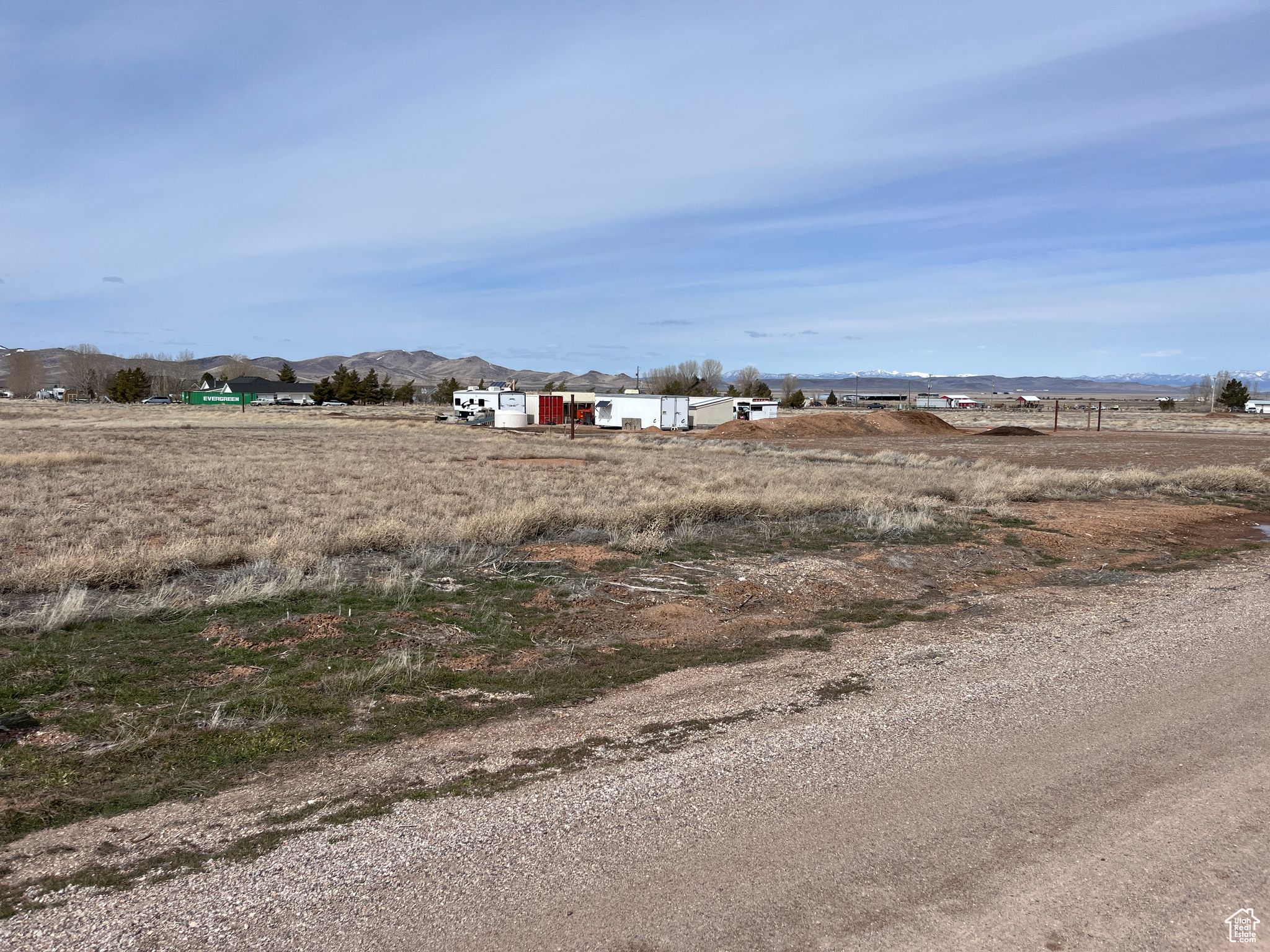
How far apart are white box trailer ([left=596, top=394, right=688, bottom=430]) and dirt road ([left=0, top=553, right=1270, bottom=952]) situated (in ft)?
199

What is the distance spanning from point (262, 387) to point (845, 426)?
116m

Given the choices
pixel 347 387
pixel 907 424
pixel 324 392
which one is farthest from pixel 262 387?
pixel 907 424

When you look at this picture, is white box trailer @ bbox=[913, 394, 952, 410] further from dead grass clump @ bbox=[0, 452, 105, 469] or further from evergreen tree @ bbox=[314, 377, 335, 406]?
dead grass clump @ bbox=[0, 452, 105, 469]

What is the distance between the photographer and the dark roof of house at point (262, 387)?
139 m

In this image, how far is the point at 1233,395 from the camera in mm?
115812

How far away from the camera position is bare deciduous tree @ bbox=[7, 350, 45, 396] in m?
170

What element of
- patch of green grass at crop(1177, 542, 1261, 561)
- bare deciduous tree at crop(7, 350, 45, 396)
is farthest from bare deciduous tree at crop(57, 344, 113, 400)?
patch of green grass at crop(1177, 542, 1261, 561)

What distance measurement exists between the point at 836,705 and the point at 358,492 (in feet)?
54.8

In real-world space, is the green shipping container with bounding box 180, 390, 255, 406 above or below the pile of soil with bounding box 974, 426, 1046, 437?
above

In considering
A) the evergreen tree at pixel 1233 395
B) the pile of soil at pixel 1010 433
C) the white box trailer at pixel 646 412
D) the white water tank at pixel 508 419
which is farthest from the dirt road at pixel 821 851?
the evergreen tree at pixel 1233 395

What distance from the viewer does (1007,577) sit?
39.7 feet

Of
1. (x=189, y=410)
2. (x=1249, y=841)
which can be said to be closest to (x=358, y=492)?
(x=1249, y=841)

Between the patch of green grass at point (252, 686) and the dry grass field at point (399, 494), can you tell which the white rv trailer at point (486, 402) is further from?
the patch of green grass at point (252, 686)

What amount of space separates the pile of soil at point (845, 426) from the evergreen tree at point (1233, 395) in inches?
2869
